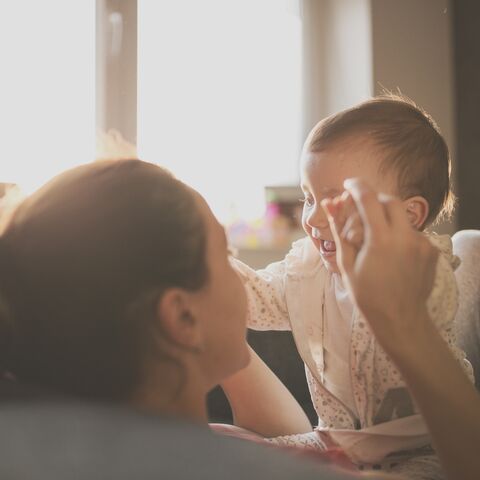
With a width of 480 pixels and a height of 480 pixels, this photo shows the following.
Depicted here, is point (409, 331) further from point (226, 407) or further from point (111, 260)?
point (226, 407)

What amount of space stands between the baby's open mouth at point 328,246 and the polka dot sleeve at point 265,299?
5.8 inches

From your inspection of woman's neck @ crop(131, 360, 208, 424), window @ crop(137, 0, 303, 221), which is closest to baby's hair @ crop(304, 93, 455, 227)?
woman's neck @ crop(131, 360, 208, 424)

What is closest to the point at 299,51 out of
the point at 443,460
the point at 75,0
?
the point at 75,0

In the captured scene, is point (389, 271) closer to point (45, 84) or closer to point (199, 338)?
point (199, 338)

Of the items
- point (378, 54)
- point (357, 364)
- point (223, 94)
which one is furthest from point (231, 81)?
point (357, 364)

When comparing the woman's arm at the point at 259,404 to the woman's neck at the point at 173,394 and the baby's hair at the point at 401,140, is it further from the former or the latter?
the woman's neck at the point at 173,394

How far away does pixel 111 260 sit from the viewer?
57cm

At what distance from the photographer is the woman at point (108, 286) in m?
0.56

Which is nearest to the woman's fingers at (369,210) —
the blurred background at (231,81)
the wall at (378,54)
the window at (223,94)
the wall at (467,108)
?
the blurred background at (231,81)

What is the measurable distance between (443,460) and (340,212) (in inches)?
11.9

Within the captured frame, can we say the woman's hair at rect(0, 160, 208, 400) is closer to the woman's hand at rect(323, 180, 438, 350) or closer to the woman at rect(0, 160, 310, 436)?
the woman at rect(0, 160, 310, 436)

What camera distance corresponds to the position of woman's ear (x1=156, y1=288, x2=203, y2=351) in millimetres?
619

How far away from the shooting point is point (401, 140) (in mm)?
1188

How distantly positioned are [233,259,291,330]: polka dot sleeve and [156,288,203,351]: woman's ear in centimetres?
55
